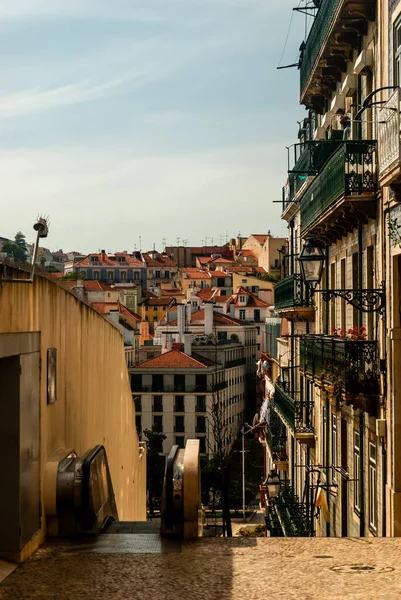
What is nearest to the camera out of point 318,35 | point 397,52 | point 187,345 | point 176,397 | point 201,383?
point 397,52

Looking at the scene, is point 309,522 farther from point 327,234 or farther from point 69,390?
point 69,390

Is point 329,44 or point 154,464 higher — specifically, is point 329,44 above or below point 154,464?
above

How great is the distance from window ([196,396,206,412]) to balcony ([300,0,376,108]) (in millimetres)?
56800

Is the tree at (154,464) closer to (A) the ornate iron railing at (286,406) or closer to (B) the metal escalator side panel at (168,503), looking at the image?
(A) the ornate iron railing at (286,406)

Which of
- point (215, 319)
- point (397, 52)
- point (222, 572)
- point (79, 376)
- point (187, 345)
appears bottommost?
point (222, 572)

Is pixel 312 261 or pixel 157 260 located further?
pixel 157 260

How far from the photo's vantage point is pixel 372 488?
45.9 ft

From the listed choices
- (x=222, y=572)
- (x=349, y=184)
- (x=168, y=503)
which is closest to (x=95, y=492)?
(x=168, y=503)

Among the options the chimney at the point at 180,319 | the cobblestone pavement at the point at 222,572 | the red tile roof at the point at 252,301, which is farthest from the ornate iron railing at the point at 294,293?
the red tile roof at the point at 252,301

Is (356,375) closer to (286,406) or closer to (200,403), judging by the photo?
(286,406)

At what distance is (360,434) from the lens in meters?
14.8

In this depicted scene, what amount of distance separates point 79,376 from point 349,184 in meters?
4.91

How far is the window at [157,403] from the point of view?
77.1 m

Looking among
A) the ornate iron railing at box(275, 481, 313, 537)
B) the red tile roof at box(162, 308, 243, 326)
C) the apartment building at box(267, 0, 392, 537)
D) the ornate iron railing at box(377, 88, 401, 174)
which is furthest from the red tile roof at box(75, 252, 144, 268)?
the ornate iron railing at box(377, 88, 401, 174)
